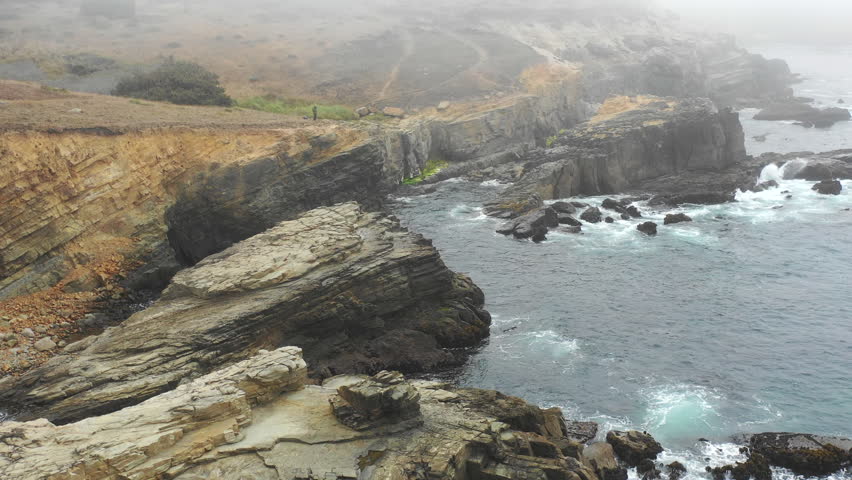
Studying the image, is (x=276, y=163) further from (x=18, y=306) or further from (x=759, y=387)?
(x=759, y=387)

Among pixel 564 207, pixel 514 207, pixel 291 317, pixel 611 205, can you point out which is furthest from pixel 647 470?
pixel 611 205

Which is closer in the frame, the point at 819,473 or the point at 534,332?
the point at 819,473

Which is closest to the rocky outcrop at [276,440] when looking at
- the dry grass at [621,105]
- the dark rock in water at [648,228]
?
the dark rock in water at [648,228]

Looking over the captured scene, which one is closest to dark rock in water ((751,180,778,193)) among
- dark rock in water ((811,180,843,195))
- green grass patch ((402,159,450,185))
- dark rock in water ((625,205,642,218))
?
dark rock in water ((811,180,843,195))

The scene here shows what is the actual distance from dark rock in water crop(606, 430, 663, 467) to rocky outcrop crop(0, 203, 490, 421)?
10.6 m

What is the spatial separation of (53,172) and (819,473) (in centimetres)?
4609

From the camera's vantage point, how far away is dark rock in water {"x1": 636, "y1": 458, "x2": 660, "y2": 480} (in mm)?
29297

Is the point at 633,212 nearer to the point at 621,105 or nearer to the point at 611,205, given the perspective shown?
the point at 611,205

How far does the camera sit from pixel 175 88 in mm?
66312

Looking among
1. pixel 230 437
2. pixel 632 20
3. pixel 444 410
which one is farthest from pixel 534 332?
pixel 632 20

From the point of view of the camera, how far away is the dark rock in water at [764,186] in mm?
67375

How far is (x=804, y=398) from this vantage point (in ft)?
113

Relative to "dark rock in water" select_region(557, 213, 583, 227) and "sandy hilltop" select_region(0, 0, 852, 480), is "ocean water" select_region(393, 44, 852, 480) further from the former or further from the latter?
"sandy hilltop" select_region(0, 0, 852, 480)

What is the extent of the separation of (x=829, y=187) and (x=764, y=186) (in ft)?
Answer: 18.5
